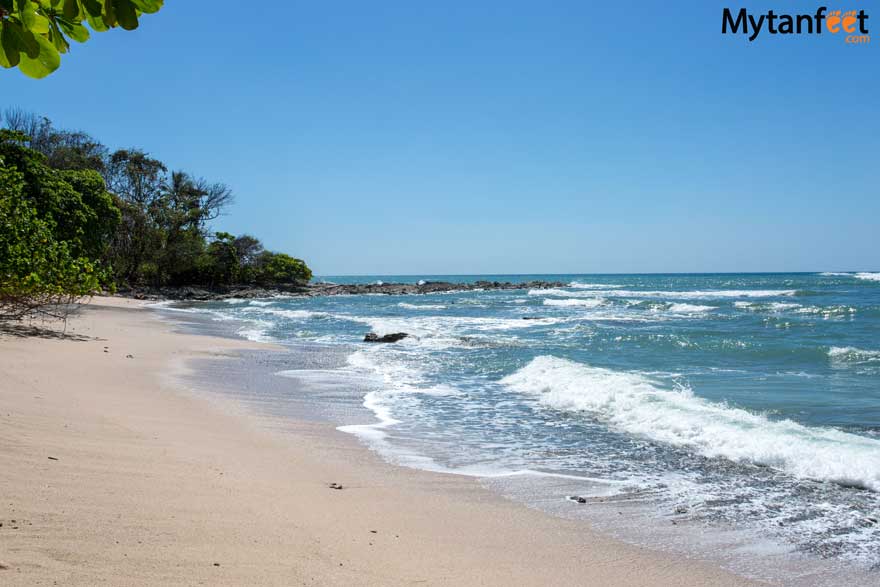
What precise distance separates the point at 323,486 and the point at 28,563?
2.44 metres

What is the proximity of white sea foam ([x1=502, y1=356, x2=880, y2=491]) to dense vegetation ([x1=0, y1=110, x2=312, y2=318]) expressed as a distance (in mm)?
9247

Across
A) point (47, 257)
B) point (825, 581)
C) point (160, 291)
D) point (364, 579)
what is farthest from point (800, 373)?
point (160, 291)

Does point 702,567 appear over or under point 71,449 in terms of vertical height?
under

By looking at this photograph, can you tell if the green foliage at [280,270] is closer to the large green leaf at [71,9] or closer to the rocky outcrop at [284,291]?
the rocky outcrop at [284,291]

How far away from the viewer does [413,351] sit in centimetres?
1658

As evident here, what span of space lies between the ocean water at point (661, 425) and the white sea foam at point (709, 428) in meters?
0.02

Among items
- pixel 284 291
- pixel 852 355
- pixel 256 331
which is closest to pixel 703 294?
pixel 284 291

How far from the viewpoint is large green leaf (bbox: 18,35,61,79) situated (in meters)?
1.86

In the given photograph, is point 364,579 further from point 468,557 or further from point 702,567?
point 702,567

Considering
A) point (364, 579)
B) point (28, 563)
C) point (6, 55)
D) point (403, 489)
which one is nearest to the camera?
point (6, 55)

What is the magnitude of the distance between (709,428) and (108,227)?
102ft

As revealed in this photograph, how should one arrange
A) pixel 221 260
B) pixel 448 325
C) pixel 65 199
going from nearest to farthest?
pixel 65 199, pixel 448 325, pixel 221 260

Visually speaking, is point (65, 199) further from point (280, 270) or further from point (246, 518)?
point (280, 270)

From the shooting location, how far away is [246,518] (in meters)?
3.71
